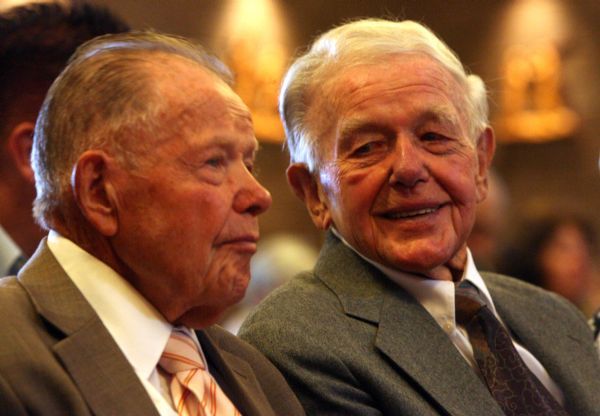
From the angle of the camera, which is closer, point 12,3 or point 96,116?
point 96,116

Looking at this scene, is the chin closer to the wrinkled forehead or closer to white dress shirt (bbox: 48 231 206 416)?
white dress shirt (bbox: 48 231 206 416)

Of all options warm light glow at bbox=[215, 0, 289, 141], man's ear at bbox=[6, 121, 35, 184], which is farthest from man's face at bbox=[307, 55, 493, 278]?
warm light glow at bbox=[215, 0, 289, 141]

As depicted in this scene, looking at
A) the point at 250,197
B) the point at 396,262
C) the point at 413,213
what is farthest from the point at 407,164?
the point at 250,197

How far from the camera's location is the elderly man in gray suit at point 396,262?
2023 millimetres

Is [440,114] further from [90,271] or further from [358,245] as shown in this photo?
[90,271]

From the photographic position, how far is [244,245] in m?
1.74

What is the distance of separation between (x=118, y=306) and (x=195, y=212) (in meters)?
0.20

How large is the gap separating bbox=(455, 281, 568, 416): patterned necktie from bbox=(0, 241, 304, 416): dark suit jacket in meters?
0.89


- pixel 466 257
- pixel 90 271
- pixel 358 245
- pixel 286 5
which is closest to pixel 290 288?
pixel 358 245

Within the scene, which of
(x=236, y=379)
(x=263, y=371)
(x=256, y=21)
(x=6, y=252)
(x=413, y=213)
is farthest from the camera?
(x=256, y=21)

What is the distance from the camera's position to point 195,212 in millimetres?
1663

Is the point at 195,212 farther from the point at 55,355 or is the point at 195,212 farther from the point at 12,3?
the point at 12,3

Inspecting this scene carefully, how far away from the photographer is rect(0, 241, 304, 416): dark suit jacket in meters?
1.44

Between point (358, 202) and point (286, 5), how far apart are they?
5050 millimetres
